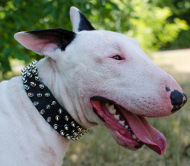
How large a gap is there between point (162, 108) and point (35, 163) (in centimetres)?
78

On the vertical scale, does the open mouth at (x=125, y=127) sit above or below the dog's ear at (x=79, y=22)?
below

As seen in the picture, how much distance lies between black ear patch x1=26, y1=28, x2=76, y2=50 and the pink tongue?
58 cm

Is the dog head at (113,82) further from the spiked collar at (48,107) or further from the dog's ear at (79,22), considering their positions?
the dog's ear at (79,22)

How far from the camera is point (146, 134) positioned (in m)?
1.45

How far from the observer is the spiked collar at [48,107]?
1.41 metres

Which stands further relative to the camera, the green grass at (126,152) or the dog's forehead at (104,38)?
the green grass at (126,152)

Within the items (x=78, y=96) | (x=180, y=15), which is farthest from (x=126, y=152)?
(x=180, y=15)

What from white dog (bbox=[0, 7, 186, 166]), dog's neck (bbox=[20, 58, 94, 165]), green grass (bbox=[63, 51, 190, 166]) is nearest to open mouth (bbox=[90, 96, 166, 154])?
white dog (bbox=[0, 7, 186, 166])

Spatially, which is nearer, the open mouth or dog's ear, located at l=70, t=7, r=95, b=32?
the open mouth

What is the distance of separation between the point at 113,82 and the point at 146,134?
38 centimetres

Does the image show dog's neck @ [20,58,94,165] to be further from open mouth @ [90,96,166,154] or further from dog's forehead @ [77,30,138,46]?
dog's forehead @ [77,30,138,46]

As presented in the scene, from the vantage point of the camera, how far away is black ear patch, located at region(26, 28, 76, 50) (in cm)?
147

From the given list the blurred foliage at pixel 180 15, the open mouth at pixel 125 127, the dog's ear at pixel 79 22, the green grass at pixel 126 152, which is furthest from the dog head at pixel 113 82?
the blurred foliage at pixel 180 15

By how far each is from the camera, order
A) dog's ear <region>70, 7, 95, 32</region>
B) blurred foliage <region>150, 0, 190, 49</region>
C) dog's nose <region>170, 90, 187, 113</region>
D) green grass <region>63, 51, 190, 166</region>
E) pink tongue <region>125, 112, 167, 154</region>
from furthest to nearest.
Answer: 1. blurred foliage <region>150, 0, 190, 49</region>
2. green grass <region>63, 51, 190, 166</region>
3. dog's ear <region>70, 7, 95, 32</region>
4. pink tongue <region>125, 112, 167, 154</region>
5. dog's nose <region>170, 90, 187, 113</region>
